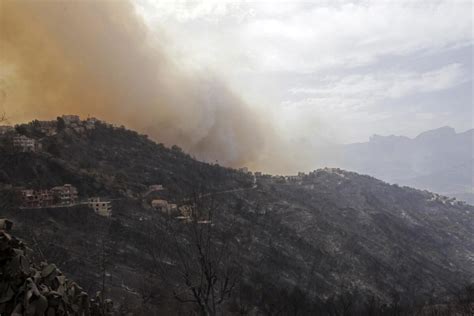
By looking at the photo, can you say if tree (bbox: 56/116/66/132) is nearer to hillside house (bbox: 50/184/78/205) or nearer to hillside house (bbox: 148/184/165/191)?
hillside house (bbox: 148/184/165/191)

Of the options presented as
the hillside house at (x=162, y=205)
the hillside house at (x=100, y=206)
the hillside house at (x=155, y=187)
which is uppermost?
the hillside house at (x=155, y=187)

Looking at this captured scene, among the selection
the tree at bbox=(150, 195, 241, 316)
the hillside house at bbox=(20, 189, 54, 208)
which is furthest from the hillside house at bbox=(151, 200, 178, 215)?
the tree at bbox=(150, 195, 241, 316)

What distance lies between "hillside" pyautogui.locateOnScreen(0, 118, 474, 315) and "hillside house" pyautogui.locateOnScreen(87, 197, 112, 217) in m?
1.24

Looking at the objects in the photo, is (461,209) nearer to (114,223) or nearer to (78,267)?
(114,223)

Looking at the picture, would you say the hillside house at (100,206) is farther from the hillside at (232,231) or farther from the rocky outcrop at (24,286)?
the rocky outcrop at (24,286)

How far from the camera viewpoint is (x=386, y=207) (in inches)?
4884

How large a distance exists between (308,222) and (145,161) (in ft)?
112

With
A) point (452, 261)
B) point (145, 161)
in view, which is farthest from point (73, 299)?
point (452, 261)

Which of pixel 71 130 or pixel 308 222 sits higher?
pixel 71 130

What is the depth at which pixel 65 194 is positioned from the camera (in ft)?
211

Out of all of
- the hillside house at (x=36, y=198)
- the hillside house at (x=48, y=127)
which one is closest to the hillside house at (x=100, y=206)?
the hillside house at (x=36, y=198)

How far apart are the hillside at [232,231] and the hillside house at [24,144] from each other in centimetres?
162

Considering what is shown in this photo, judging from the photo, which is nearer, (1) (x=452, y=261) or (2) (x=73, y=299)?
Answer: (2) (x=73, y=299)

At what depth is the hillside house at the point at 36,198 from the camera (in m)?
56.7
